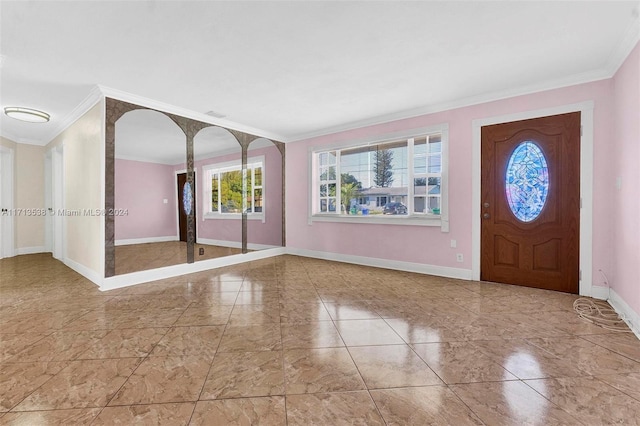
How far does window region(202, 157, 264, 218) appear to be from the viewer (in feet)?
22.3

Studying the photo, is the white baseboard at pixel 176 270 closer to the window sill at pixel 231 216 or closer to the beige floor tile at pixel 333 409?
the window sill at pixel 231 216

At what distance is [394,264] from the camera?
5000 mm

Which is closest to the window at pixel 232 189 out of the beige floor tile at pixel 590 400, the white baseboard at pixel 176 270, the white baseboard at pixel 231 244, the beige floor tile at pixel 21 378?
the white baseboard at pixel 231 244

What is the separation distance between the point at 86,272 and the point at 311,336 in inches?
159

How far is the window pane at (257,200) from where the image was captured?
270 inches

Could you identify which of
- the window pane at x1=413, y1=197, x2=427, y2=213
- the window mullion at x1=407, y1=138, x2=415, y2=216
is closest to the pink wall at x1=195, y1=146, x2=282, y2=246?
the window mullion at x1=407, y1=138, x2=415, y2=216

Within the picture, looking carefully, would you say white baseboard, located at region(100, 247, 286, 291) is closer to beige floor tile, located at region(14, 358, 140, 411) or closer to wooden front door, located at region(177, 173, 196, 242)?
beige floor tile, located at region(14, 358, 140, 411)

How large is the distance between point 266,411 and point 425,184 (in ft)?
13.2

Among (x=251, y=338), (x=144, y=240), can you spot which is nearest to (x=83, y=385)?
(x=251, y=338)

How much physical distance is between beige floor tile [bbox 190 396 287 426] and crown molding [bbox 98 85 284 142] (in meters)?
3.94

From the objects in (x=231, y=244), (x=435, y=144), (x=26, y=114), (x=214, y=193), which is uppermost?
(x=26, y=114)

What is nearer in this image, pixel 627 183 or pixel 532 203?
pixel 627 183

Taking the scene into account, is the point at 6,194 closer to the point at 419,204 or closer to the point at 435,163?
the point at 419,204

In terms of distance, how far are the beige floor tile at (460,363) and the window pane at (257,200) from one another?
17.3 feet
